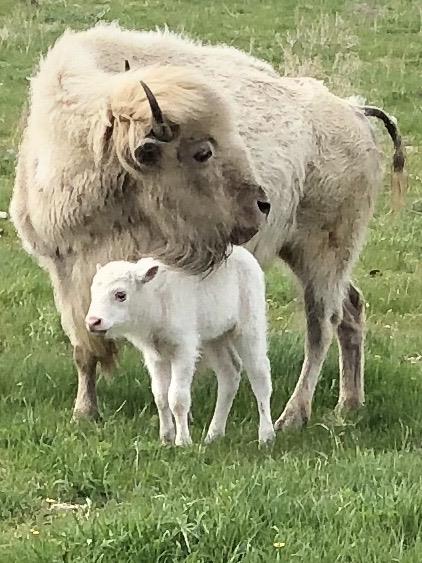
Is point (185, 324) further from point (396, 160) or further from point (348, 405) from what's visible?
point (396, 160)

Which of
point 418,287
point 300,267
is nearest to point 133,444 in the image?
point 300,267

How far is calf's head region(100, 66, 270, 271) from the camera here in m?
5.69

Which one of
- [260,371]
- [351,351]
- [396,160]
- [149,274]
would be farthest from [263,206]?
[396,160]

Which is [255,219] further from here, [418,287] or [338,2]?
[338,2]

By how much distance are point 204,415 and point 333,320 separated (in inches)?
51.1

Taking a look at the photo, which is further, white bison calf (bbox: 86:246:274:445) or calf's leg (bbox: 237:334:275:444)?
calf's leg (bbox: 237:334:275:444)

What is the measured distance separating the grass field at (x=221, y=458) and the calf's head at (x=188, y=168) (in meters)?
0.97

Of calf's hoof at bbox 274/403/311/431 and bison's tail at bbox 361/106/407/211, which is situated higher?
bison's tail at bbox 361/106/407/211

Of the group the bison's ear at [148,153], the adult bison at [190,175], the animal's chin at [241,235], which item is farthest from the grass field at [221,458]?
the bison's ear at [148,153]

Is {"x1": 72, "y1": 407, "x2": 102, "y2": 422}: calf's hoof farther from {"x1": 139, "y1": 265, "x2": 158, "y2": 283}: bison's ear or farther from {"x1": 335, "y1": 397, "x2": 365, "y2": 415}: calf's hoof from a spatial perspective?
{"x1": 335, "y1": 397, "x2": 365, "y2": 415}: calf's hoof

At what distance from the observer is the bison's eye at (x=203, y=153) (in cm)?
572

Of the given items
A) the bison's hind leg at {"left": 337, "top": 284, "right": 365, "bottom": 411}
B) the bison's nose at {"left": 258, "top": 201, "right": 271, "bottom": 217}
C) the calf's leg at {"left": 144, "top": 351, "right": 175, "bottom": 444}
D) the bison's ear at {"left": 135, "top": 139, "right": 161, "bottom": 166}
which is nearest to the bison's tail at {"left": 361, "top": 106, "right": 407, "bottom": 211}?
the bison's hind leg at {"left": 337, "top": 284, "right": 365, "bottom": 411}

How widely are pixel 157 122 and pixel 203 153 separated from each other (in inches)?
11.9

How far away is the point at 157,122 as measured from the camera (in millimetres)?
5531
